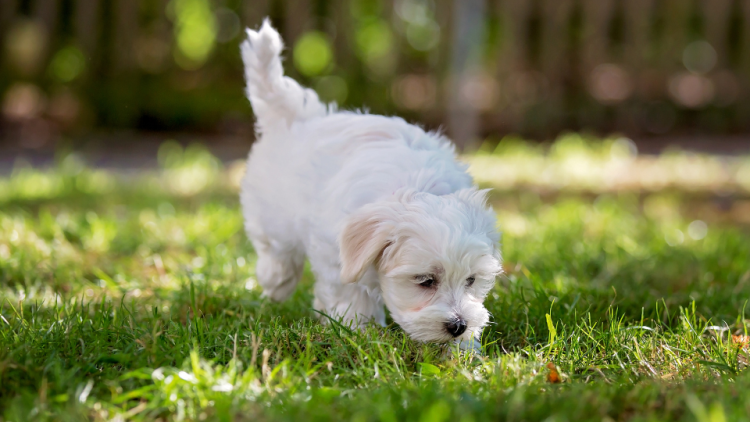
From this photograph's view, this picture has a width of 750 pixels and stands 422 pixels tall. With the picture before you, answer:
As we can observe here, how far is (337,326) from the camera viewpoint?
2.61 metres

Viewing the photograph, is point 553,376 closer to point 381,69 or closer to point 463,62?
point 463,62

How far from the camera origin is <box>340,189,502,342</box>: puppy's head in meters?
2.55

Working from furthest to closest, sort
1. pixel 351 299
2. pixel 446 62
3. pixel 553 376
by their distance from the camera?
pixel 446 62 → pixel 351 299 → pixel 553 376

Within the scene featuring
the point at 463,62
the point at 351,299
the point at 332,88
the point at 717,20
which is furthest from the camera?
the point at 717,20

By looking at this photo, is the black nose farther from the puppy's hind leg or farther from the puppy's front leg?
the puppy's hind leg

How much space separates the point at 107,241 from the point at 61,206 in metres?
1.26

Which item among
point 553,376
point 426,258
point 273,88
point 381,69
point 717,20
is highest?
point 717,20

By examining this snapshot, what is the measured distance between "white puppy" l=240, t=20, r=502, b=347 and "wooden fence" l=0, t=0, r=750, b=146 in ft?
14.2

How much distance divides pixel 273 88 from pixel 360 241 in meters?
1.21

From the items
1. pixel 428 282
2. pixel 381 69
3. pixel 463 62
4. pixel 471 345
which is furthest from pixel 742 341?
pixel 381 69

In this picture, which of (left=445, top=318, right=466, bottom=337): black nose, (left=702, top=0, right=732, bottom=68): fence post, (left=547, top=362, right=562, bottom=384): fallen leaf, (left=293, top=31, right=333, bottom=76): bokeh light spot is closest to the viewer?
(left=547, top=362, right=562, bottom=384): fallen leaf

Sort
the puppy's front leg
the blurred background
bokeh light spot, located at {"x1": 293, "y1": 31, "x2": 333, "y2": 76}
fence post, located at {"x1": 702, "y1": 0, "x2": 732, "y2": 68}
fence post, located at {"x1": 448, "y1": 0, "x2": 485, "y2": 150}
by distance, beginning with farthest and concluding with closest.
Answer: fence post, located at {"x1": 702, "y1": 0, "x2": 732, "y2": 68}
bokeh light spot, located at {"x1": 293, "y1": 31, "x2": 333, "y2": 76}
the blurred background
fence post, located at {"x1": 448, "y1": 0, "x2": 485, "y2": 150}
the puppy's front leg

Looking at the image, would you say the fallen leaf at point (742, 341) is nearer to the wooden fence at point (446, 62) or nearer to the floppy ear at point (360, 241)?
the floppy ear at point (360, 241)

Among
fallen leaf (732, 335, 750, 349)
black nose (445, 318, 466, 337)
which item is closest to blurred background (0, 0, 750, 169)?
fallen leaf (732, 335, 750, 349)
